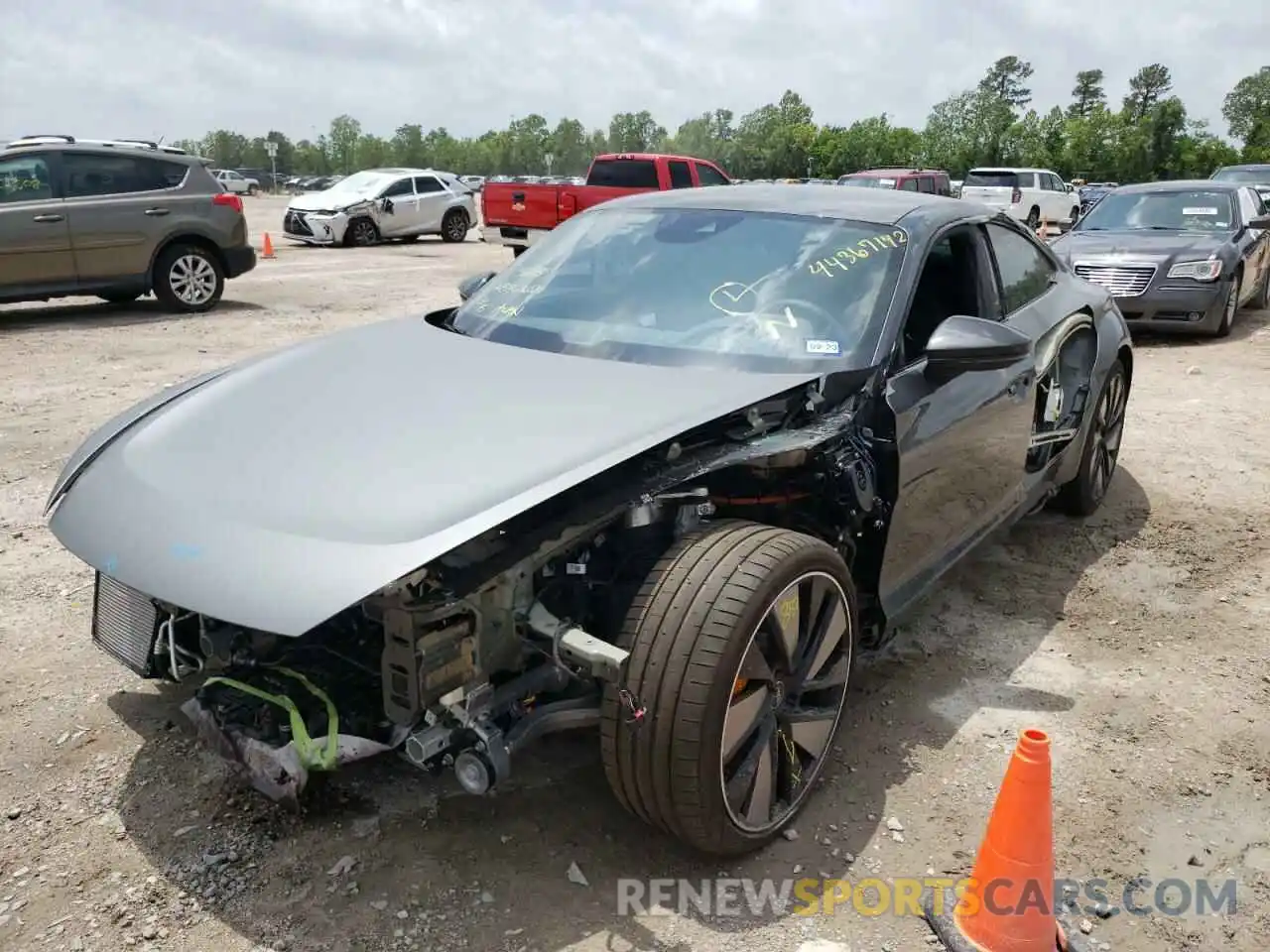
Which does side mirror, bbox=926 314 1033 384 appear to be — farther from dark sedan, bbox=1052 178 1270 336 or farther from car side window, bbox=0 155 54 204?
car side window, bbox=0 155 54 204

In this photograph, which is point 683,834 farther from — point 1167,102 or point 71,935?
point 1167,102

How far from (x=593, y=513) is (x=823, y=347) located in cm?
111

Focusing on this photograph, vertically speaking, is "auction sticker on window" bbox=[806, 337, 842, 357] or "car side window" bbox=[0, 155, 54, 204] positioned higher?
"car side window" bbox=[0, 155, 54, 204]

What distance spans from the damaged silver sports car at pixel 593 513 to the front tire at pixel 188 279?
8.20m

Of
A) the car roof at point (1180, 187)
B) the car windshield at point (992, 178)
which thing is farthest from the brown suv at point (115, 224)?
the car windshield at point (992, 178)

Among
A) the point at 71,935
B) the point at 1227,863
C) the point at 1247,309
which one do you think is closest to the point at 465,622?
the point at 71,935

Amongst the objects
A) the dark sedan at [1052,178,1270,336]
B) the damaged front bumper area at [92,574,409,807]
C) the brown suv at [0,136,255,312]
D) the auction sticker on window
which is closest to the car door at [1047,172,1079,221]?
the dark sedan at [1052,178,1270,336]

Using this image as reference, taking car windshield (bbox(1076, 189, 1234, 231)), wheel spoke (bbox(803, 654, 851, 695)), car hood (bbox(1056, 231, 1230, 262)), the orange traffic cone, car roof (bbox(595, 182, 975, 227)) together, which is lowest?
the orange traffic cone

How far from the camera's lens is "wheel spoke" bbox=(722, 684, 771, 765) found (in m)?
2.46

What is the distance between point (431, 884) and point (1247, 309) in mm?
12841

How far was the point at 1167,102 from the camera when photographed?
57.6 metres

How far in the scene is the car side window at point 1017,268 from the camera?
4.12 metres

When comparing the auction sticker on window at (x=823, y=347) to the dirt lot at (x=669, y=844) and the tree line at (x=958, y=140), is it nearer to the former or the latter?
the dirt lot at (x=669, y=844)

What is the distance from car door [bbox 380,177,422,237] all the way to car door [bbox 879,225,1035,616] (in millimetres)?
18021
